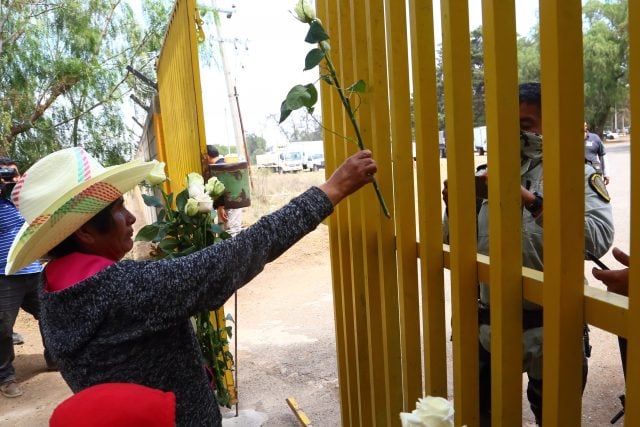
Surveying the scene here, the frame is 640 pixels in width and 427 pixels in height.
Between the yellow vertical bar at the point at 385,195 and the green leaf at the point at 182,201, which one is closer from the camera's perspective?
the yellow vertical bar at the point at 385,195

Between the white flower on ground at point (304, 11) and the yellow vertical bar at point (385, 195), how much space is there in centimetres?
25

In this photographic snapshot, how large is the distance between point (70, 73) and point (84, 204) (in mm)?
12174

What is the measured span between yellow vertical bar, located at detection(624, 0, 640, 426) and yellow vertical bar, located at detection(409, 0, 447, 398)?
2.07ft

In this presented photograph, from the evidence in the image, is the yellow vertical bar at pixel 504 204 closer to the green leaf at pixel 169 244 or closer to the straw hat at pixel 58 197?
the straw hat at pixel 58 197

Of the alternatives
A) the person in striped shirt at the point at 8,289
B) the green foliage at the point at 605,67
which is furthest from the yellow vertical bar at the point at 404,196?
the green foliage at the point at 605,67

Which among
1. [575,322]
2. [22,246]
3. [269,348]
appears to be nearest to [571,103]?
[575,322]

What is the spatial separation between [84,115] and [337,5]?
12491 mm

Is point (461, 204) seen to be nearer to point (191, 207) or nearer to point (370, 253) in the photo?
point (370, 253)

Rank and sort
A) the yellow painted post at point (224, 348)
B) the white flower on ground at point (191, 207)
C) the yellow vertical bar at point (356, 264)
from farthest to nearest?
1. the yellow painted post at point (224, 348)
2. the white flower on ground at point (191, 207)
3. the yellow vertical bar at point (356, 264)

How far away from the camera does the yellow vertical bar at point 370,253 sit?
1.78 m

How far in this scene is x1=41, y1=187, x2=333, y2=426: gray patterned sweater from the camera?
51.4 inches

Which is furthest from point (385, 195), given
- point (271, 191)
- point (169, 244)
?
point (271, 191)

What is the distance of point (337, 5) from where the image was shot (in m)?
1.92

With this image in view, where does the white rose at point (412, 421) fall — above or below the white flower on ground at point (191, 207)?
below
